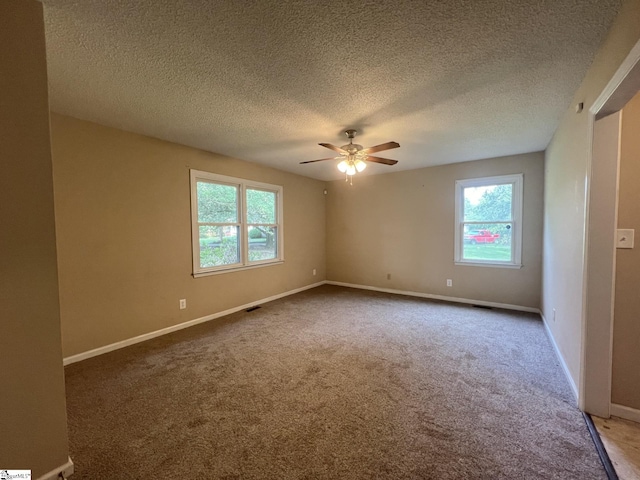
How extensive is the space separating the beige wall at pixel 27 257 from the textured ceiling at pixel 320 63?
353mm

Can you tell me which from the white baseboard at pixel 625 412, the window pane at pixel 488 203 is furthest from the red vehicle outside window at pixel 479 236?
the white baseboard at pixel 625 412

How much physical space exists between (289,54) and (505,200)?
411 centimetres

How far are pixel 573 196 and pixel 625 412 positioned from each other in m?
1.60

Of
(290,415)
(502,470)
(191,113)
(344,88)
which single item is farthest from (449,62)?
(290,415)

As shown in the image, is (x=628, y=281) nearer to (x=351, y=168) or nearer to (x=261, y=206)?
(x=351, y=168)

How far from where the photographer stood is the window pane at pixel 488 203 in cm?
426

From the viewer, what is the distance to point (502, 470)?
4.72ft

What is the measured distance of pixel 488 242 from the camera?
4453 millimetres

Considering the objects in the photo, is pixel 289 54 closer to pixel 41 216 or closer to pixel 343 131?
pixel 343 131

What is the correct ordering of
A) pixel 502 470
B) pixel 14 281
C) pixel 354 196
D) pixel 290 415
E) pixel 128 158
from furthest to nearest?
pixel 354 196, pixel 128 158, pixel 290 415, pixel 502 470, pixel 14 281

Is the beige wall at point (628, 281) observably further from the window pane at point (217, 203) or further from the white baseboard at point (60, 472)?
the window pane at point (217, 203)

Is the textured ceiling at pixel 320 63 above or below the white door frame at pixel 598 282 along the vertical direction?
above
